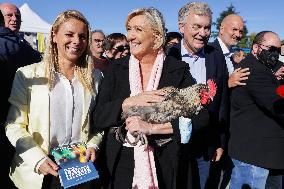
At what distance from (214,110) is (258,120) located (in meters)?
0.58

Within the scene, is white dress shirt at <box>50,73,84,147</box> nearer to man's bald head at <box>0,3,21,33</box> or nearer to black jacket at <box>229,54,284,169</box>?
black jacket at <box>229,54,284,169</box>

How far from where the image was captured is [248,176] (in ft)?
13.7


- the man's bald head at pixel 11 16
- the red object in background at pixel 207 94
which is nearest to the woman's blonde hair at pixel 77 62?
the red object in background at pixel 207 94

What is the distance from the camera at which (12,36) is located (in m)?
3.64

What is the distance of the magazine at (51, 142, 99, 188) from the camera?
8.55 ft

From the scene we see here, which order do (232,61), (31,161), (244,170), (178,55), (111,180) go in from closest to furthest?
(31,161) < (111,180) < (178,55) < (244,170) < (232,61)

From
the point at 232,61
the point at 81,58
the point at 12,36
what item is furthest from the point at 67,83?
the point at 232,61

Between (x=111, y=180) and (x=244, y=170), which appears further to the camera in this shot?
(x=244, y=170)

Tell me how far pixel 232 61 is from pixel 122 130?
3.23 meters

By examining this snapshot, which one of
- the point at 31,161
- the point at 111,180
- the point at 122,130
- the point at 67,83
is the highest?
the point at 67,83

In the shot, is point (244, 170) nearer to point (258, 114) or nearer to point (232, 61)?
point (258, 114)

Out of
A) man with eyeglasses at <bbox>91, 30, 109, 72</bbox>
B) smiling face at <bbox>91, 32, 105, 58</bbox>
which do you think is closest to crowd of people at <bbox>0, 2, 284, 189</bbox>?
man with eyeglasses at <bbox>91, 30, 109, 72</bbox>

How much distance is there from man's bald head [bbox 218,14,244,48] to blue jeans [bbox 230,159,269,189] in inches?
94.5

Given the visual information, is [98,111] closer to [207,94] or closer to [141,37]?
[141,37]
